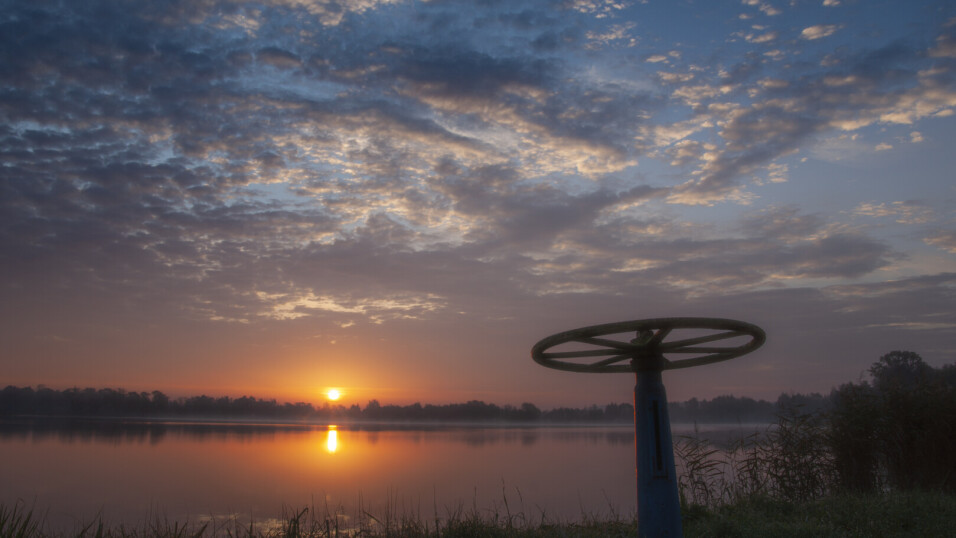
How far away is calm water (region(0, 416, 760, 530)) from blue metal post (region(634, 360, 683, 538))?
6.73 m

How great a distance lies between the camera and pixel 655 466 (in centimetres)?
406

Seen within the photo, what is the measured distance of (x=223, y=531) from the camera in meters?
10.9

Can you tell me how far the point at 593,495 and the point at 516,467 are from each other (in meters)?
9.41

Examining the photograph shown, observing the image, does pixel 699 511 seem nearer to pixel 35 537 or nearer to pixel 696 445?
pixel 696 445

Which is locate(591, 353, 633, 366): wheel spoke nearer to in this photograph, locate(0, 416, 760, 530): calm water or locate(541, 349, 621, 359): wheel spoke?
locate(541, 349, 621, 359): wheel spoke

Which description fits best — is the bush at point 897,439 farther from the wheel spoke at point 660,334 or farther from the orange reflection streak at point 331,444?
the orange reflection streak at point 331,444

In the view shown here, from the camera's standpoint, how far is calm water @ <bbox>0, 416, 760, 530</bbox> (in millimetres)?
14969

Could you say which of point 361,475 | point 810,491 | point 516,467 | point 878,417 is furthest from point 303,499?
point 878,417

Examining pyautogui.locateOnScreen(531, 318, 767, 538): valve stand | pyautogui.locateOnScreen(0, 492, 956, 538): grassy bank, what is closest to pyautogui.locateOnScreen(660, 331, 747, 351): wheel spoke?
pyautogui.locateOnScreen(531, 318, 767, 538): valve stand

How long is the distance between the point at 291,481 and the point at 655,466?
2051 cm

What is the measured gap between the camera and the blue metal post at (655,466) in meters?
4.02

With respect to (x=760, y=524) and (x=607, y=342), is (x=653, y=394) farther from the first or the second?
(x=760, y=524)

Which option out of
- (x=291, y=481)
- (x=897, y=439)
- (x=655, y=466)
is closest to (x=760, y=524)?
(x=655, y=466)

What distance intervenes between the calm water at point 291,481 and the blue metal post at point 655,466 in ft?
22.1
